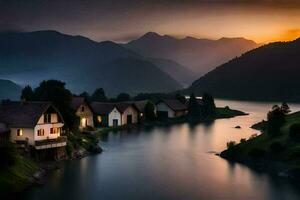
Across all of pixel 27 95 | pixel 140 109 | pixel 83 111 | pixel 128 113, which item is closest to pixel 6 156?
pixel 83 111

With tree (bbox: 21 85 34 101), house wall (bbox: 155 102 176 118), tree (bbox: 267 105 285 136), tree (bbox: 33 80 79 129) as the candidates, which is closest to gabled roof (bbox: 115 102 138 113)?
house wall (bbox: 155 102 176 118)

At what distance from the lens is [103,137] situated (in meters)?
91.2

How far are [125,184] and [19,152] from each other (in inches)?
499

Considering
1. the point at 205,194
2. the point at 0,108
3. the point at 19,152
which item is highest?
the point at 0,108

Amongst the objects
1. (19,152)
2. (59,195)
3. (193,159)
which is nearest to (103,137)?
(193,159)

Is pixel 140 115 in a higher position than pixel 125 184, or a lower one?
higher

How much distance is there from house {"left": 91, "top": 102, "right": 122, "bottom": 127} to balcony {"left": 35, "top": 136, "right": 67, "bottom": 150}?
40897 mm

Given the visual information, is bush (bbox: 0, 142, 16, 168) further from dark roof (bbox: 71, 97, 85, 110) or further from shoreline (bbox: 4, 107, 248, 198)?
dark roof (bbox: 71, 97, 85, 110)

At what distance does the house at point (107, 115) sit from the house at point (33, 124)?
4054 cm

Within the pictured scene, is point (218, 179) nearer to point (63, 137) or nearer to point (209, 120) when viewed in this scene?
point (63, 137)

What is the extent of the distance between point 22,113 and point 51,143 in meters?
5.01

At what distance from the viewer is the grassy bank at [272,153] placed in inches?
2368

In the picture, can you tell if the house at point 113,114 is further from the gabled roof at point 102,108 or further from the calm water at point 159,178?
the calm water at point 159,178

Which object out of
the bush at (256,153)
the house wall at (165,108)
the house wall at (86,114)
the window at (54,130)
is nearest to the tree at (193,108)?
the house wall at (165,108)
